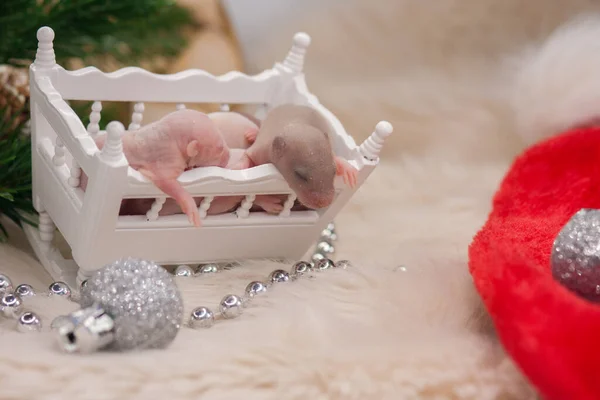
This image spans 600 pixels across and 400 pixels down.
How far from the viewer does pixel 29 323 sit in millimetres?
721

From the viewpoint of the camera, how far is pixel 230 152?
0.93 metres

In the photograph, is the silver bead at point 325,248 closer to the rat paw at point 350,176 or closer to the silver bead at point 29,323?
the rat paw at point 350,176

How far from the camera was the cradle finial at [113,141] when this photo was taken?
2.42 feet

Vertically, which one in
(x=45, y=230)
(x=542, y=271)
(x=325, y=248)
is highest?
(x=542, y=271)

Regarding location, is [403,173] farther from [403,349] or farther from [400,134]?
[403,349]

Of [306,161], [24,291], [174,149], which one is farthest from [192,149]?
[24,291]

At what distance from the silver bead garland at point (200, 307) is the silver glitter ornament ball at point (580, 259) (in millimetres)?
232

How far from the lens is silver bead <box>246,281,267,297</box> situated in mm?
819

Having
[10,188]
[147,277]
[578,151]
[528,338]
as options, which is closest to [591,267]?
[528,338]

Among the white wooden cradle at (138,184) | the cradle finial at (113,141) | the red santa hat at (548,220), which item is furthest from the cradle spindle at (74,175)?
the red santa hat at (548,220)

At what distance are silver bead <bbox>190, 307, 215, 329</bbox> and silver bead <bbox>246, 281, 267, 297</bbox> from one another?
6cm

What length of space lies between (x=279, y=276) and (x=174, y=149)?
0.60ft

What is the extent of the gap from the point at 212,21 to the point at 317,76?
266mm

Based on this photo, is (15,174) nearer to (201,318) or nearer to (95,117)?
(95,117)
